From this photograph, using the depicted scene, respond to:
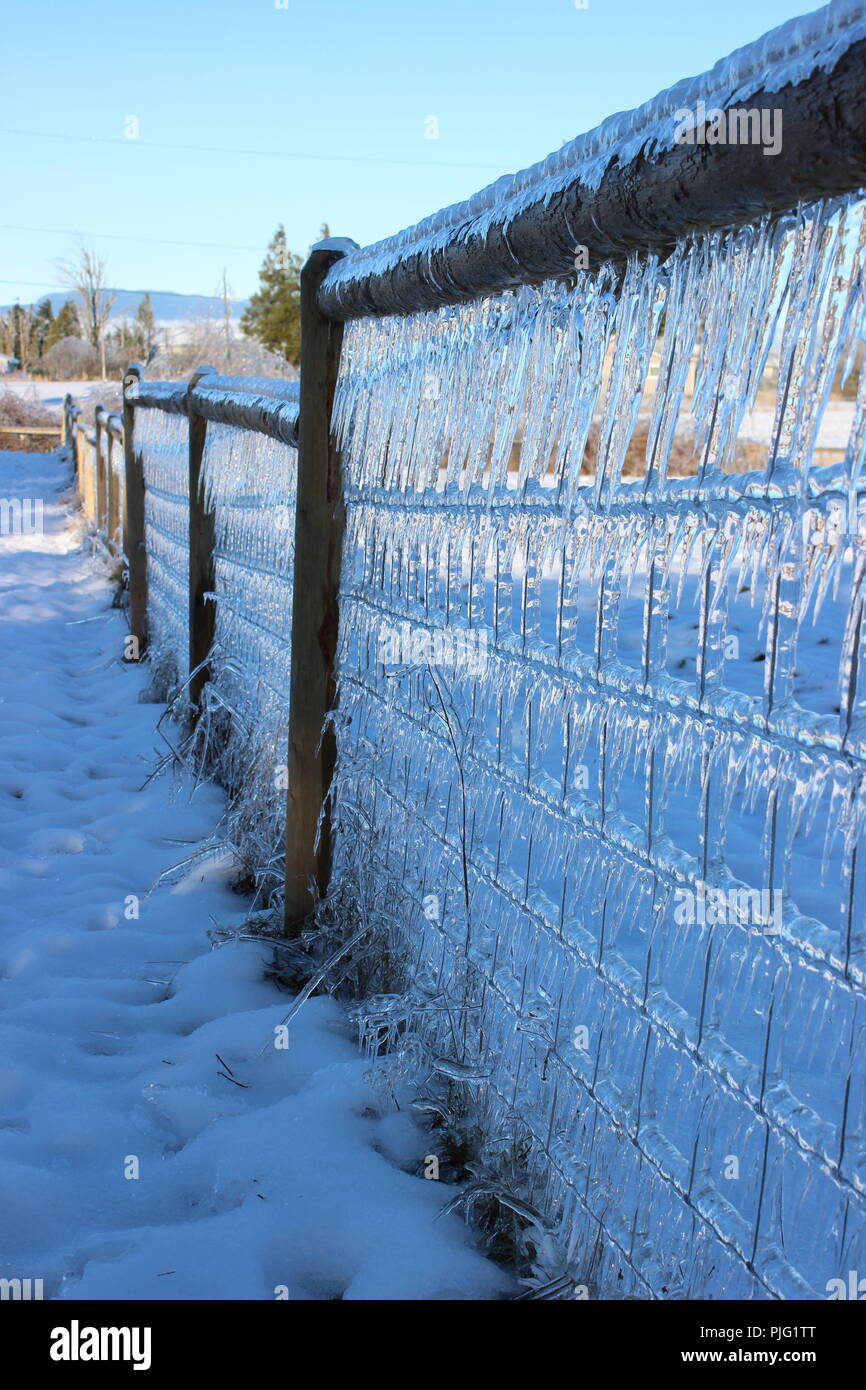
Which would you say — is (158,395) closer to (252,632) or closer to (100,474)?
(252,632)

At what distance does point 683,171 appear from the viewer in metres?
1.25

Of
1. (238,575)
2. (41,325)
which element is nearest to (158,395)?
(238,575)

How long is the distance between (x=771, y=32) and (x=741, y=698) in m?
0.69

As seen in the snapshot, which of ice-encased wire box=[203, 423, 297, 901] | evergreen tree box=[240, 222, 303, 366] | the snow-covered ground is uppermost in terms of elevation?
evergreen tree box=[240, 222, 303, 366]

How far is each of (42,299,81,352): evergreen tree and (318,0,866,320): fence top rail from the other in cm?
8841

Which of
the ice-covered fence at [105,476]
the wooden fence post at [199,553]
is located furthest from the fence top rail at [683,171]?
the ice-covered fence at [105,476]

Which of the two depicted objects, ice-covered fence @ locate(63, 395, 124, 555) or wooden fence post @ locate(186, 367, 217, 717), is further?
ice-covered fence @ locate(63, 395, 124, 555)

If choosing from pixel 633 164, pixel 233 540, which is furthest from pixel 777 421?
pixel 233 540

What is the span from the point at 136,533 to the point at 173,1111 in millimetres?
5250

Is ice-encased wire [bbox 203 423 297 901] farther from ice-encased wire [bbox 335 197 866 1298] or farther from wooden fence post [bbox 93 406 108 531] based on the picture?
wooden fence post [bbox 93 406 108 531]

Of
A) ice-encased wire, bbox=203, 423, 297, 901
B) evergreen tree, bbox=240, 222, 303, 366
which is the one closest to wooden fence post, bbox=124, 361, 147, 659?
ice-encased wire, bbox=203, 423, 297, 901

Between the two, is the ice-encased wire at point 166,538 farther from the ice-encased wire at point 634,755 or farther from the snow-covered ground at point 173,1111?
the ice-encased wire at point 634,755

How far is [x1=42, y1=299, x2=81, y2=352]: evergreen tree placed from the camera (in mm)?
86125
